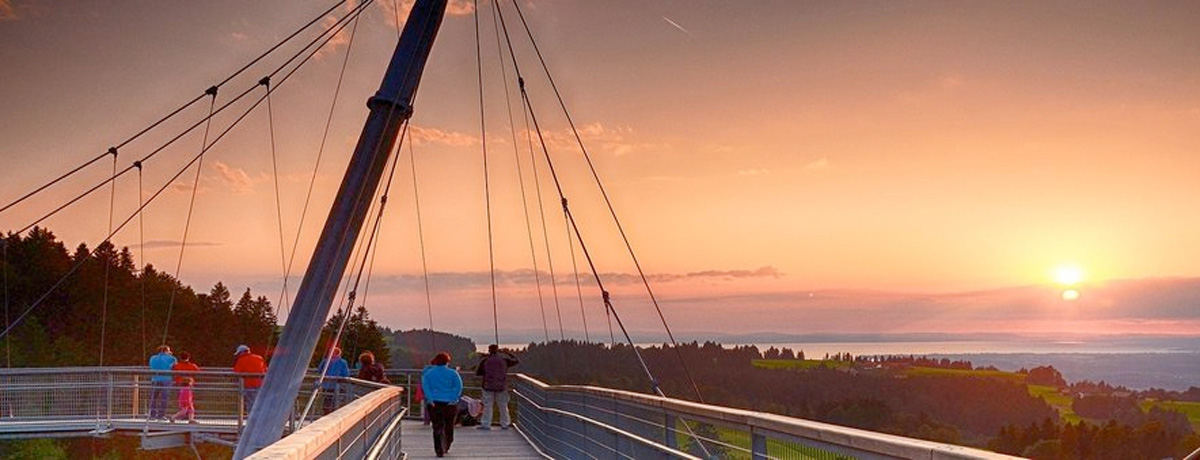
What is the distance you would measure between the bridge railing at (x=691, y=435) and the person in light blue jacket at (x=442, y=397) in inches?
66.9

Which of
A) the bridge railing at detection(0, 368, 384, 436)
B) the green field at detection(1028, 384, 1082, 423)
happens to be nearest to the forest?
the green field at detection(1028, 384, 1082, 423)

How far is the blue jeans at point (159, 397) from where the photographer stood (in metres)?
30.5

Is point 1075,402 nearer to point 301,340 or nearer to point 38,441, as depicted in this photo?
point 38,441

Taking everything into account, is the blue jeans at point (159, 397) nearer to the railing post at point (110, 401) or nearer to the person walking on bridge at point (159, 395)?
the person walking on bridge at point (159, 395)

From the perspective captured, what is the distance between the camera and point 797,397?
175375mm

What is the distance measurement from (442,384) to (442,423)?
0.67 meters

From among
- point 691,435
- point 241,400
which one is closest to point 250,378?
point 241,400

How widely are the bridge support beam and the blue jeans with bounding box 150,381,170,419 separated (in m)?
10.7

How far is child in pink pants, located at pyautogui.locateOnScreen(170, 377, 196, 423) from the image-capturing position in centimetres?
3047

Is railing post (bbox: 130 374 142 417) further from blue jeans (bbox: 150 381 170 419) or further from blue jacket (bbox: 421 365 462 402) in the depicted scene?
blue jacket (bbox: 421 365 462 402)

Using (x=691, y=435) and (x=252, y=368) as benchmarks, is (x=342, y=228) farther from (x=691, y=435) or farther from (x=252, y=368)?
(x=691, y=435)

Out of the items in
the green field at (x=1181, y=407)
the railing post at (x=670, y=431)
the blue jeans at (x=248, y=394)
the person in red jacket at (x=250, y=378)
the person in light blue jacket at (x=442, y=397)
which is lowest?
the green field at (x=1181, y=407)

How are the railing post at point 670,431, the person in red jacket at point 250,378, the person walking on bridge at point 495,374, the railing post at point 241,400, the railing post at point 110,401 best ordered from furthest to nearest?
the railing post at point 110,401 → the person in red jacket at point 250,378 → the railing post at point 241,400 → the person walking on bridge at point 495,374 → the railing post at point 670,431

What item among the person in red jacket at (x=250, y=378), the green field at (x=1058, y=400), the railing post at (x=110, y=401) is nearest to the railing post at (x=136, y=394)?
the railing post at (x=110, y=401)
